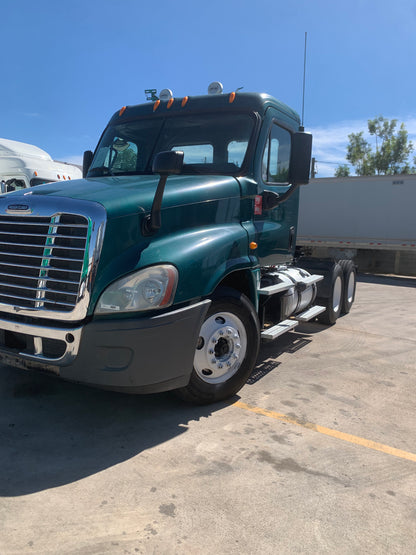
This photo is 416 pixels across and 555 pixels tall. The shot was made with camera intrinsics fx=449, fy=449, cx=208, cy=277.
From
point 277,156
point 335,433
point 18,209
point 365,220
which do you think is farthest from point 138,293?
point 365,220

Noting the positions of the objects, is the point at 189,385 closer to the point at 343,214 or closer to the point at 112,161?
the point at 112,161

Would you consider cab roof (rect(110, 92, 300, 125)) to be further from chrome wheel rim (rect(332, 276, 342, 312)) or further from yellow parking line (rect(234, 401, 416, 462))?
chrome wheel rim (rect(332, 276, 342, 312))

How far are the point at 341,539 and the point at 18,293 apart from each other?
2595mm

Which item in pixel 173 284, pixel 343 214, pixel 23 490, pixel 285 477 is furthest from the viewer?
pixel 343 214

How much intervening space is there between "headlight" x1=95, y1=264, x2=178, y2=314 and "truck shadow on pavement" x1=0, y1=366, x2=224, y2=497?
39.4 inches

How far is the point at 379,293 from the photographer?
12.3 m

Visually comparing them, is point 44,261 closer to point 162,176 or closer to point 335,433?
point 162,176

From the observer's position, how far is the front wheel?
12.2 feet

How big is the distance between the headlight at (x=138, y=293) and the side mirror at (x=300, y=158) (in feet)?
7.09

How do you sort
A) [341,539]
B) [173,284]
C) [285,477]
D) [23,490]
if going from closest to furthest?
1. [341,539]
2. [23,490]
3. [285,477]
4. [173,284]

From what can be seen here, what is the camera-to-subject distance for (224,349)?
155 inches

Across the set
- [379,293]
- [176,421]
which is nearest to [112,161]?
[176,421]

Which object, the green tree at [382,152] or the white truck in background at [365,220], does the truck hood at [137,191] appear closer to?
the white truck in background at [365,220]

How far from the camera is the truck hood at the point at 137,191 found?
10.5ft
